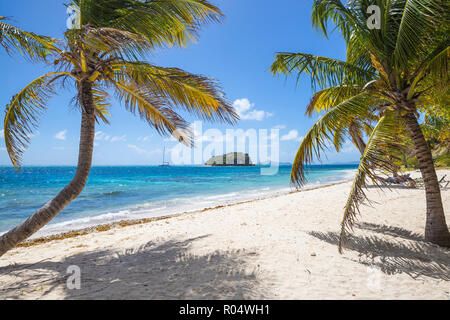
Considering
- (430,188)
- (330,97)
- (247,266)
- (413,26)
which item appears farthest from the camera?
(330,97)

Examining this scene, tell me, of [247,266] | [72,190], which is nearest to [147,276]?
[247,266]

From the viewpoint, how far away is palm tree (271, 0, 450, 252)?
12.0 feet

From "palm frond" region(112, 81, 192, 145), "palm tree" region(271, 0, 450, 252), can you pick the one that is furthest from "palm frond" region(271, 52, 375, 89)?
"palm frond" region(112, 81, 192, 145)

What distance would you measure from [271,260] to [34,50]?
5353 millimetres

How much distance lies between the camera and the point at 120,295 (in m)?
2.88

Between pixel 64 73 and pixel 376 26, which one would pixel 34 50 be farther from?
pixel 376 26

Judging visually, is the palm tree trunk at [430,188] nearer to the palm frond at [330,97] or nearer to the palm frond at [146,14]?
the palm frond at [330,97]

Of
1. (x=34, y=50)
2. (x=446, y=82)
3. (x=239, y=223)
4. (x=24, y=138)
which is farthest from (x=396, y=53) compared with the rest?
(x=24, y=138)

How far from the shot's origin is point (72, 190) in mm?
4078

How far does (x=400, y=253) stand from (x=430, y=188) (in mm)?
1524

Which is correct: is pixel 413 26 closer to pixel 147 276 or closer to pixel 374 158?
pixel 374 158

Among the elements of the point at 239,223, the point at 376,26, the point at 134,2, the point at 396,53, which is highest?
the point at 134,2

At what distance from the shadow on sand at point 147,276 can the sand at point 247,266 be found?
0.04ft
